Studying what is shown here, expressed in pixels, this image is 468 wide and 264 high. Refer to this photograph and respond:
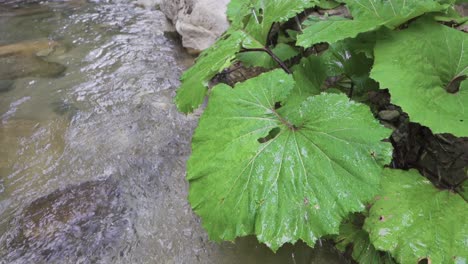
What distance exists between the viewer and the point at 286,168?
1.21 metres

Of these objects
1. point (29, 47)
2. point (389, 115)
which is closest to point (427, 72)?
point (389, 115)

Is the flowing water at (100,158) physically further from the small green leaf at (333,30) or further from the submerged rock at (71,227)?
the small green leaf at (333,30)

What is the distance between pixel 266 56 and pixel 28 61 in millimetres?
3443

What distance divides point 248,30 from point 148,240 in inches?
51.7

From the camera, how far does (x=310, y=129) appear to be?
4.22 feet

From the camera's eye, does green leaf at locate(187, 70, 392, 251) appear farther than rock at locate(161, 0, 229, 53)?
No

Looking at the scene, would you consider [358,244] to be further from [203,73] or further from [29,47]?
[29,47]

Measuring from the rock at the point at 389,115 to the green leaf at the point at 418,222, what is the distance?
2.27 feet

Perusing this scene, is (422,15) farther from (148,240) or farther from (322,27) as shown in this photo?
(148,240)

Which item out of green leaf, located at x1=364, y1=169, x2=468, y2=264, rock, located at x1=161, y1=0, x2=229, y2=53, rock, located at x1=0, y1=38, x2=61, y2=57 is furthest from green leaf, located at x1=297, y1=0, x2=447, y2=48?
rock, located at x1=0, y1=38, x2=61, y2=57

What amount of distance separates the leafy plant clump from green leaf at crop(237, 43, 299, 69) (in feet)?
1.67

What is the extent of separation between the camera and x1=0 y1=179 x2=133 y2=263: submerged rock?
6.00 feet

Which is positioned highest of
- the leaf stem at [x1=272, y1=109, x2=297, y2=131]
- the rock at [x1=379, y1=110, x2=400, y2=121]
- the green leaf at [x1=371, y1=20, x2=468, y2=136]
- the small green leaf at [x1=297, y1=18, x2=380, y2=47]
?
the small green leaf at [x1=297, y1=18, x2=380, y2=47]

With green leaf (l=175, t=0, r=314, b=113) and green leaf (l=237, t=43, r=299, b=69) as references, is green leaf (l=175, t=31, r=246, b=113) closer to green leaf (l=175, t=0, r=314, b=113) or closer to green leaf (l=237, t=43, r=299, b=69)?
green leaf (l=175, t=0, r=314, b=113)
